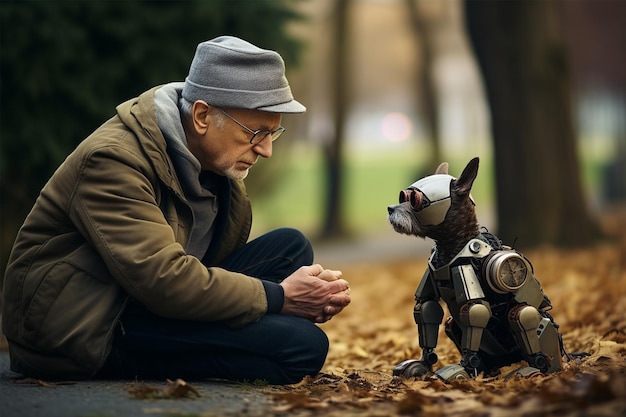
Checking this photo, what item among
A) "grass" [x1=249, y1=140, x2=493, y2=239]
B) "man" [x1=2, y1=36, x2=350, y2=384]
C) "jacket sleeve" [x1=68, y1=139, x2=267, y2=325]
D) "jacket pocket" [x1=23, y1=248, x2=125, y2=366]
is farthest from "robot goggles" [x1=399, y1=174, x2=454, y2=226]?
"grass" [x1=249, y1=140, x2=493, y2=239]

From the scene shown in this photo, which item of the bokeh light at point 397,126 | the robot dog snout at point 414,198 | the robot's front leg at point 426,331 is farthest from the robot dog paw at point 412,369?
the bokeh light at point 397,126

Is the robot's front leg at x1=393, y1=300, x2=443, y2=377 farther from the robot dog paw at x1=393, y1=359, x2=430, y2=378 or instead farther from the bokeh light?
the bokeh light

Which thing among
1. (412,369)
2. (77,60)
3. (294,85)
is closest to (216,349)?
(412,369)

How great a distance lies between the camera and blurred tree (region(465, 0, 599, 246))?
37.3 feet

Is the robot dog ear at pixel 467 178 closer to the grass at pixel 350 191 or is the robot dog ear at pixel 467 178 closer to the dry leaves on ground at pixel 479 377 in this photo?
the dry leaves on ground at pixel 479 377

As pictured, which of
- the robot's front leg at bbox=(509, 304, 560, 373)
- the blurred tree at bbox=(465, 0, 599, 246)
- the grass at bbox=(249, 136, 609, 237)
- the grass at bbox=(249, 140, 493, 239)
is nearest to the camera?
the robot's front leg at bbox=(509, 304, 560, 373)

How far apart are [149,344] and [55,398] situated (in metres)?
0.55

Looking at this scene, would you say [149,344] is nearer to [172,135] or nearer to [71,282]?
[71,282]

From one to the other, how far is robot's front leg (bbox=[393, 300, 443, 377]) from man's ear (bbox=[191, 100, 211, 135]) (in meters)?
1.30

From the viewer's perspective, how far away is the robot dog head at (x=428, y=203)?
4297 millimetres

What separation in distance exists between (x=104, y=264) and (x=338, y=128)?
49.4 ft

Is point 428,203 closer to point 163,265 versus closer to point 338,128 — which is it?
point 163,265

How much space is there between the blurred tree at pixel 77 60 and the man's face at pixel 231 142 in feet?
14.3

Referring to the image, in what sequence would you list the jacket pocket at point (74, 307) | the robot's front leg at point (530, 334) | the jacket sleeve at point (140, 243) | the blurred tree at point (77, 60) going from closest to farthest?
1. the jacket sleeve at point (140, 243)
2. the jacket pocket at point (74, 307)
3. the robot's front leg at point (530, 334)
4. the blurred tree at point (77, 60)
